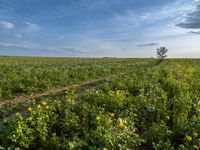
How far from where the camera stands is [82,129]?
4293 mm

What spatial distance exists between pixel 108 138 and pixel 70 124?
3.82 ft

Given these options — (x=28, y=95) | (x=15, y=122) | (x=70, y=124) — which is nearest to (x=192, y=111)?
(x=70, y=124)

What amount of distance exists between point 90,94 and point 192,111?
3085 mm

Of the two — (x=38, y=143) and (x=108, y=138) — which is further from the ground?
(x=108, y=138)

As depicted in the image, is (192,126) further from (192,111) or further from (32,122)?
(32,122)

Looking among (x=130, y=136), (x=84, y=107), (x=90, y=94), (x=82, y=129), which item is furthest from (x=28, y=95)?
(x=130, y=136)

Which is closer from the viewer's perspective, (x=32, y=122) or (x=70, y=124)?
(x=32, y=122)

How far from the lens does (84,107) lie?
509 centimetres

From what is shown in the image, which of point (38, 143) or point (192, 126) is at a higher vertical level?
point (192, 126)

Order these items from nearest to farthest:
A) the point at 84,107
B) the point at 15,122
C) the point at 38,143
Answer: the point at 15,122
the point at 38,143
the point at 84,107

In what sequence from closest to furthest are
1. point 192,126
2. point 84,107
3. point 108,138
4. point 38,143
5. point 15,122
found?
point 108,138, point 15,122, point 38,143, point 192,126, point 84,107

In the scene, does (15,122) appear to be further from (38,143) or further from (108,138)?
(108,138)

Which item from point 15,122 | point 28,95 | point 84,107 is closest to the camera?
point 15,122

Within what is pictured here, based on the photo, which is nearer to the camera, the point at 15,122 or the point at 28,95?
the point at 15,122
